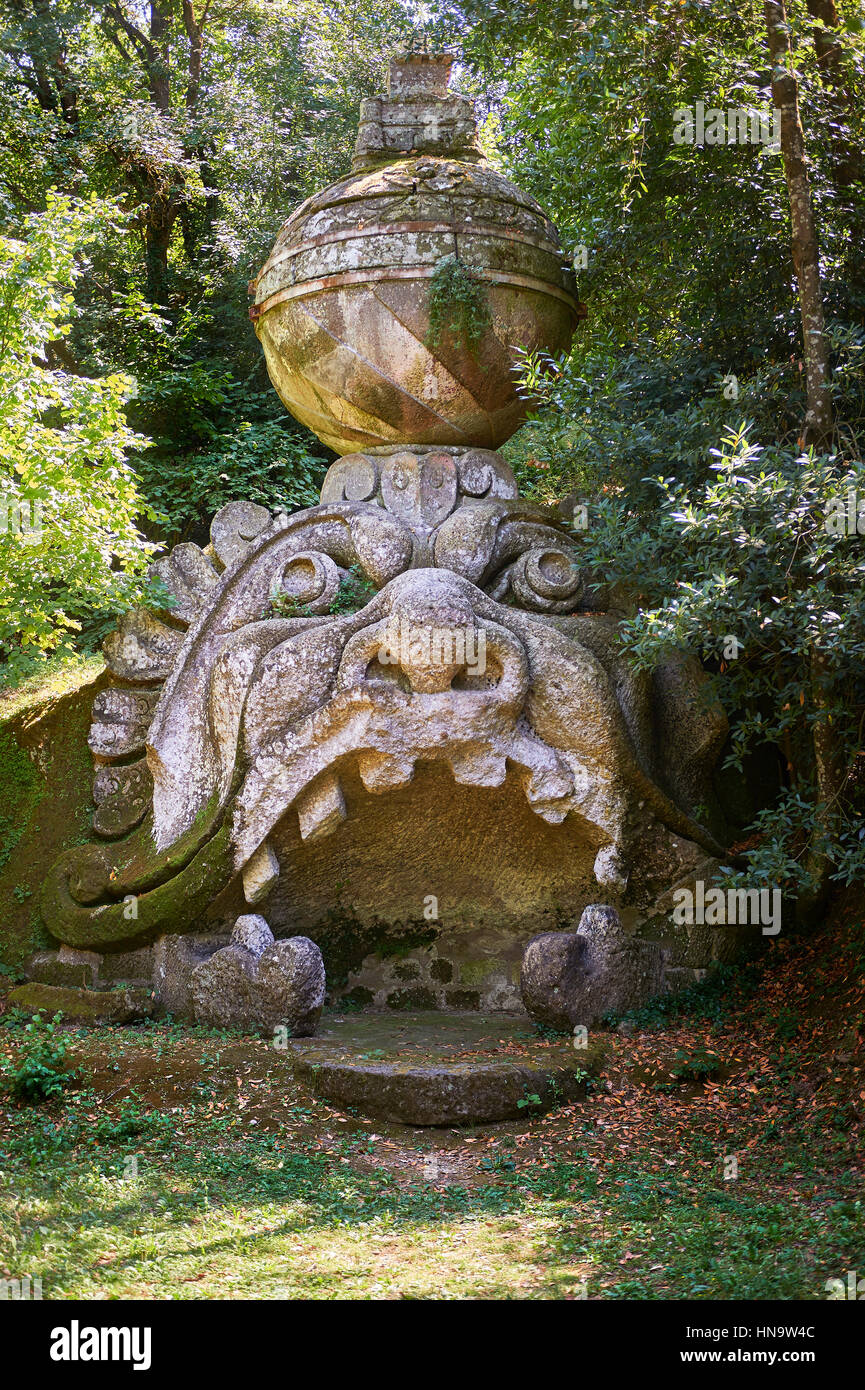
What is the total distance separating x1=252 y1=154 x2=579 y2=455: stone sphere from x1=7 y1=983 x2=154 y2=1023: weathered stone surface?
3525mm

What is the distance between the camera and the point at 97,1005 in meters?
6.52

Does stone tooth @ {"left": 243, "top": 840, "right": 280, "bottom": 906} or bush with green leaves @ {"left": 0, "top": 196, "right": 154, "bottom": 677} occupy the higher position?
bush with green leaves @ {"left": 0, "top": 196, "right": 154, "bottom": 677}

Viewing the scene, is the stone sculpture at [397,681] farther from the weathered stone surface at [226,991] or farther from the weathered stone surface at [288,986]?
the weathered stone surface at [288,986]

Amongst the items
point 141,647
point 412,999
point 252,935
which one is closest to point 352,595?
point 141,647

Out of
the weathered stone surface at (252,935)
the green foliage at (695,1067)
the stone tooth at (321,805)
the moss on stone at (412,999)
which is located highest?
the stone tooth at (321,805)

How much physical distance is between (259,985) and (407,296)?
3.89 metres

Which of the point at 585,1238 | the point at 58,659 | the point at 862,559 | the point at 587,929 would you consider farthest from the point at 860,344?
the point at 58,659

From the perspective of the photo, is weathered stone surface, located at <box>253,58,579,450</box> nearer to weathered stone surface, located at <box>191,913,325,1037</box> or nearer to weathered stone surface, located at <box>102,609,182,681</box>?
weathered stone surface, located at <box>102,609,182,681</box>

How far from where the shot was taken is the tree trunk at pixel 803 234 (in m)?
5.99

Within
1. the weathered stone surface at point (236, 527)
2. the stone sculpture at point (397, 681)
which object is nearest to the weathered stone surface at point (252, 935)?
the stone sculpture at point (397, 681)

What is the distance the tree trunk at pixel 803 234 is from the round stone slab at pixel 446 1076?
317cm

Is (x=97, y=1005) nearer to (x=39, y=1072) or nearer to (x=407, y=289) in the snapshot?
(x=39, y=1072)

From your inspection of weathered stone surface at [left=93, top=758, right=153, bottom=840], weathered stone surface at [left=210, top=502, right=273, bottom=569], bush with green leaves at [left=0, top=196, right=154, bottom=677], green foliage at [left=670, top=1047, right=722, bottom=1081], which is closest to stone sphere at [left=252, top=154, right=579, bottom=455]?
weathered stone surface at [left=210, top=502, right=273, bottom=569]

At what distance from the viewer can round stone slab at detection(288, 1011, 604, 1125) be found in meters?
5.52
